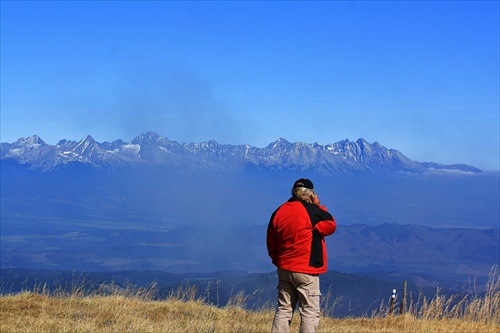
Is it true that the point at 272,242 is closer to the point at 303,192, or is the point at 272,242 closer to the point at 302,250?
the point at 302,250

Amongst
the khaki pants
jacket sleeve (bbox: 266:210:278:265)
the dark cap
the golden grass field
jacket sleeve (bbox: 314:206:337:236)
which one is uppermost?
the dark cap

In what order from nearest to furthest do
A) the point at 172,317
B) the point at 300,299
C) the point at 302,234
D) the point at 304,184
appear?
the point at 302,234 → the point at 300,299 → the point at 304,184 → the point at 172,317

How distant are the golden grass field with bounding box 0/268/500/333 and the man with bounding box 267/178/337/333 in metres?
2.13

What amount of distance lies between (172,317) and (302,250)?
12.9 ft

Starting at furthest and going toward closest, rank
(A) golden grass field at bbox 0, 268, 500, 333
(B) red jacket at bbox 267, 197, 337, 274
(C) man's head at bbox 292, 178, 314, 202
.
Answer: (A) golden grass field at bbox 0, 268, 500, 333
(C) man's head at bbox 292, 178, 314, 202
(B) red jacket at bbox 267, 197, 337, 274

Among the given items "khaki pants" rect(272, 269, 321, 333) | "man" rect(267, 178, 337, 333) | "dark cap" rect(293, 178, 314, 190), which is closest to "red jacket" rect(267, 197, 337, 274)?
"man" rect(267, 178, 337, 333)

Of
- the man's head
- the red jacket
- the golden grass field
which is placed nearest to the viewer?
the red jacket

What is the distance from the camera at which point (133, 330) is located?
9.12 m

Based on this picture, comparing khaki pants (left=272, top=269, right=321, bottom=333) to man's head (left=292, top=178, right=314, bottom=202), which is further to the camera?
man's head (left=292, top=178, right=314, bottom=202)

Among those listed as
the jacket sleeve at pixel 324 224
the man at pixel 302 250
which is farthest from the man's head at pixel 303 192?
the jacket sleeve at pixel 324 224

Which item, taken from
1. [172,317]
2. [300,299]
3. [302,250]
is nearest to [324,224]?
[302,250]

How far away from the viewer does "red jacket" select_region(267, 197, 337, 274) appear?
25.7ft

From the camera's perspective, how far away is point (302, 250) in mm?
7855

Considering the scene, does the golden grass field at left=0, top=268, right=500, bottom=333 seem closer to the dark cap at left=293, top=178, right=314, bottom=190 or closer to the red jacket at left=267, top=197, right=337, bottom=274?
the red jacket at left=267, top=197, right=337, bottom=274
